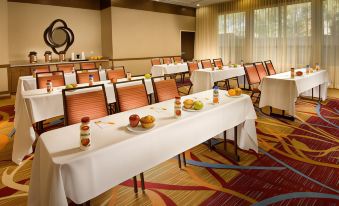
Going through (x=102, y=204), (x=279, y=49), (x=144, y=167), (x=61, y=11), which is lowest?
(x=102, y=204)

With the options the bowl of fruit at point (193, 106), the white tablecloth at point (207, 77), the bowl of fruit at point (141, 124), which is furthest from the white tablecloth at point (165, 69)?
the bowl of fruit at point (141, 124)

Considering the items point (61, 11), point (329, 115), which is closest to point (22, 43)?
point (61, 11)

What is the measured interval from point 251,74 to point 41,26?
6.32m

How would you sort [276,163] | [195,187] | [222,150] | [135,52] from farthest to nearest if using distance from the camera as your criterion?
[135,52] → [222,150] → [276,163] → [195,187]

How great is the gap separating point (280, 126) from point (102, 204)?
3142 millimetres

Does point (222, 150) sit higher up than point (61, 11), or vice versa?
point (61, 11)

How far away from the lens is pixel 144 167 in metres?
1.88

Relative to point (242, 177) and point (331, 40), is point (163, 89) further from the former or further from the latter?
point (331, 40)

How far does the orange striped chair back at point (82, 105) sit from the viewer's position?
2.42m

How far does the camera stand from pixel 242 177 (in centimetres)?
262

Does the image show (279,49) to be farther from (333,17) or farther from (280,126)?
(280,126)

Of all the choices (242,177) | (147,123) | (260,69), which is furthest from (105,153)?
(260,69)

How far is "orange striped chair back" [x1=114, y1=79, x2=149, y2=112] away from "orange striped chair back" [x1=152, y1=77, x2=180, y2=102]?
160 millimetres

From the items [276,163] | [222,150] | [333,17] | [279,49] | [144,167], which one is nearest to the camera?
[144,167]
